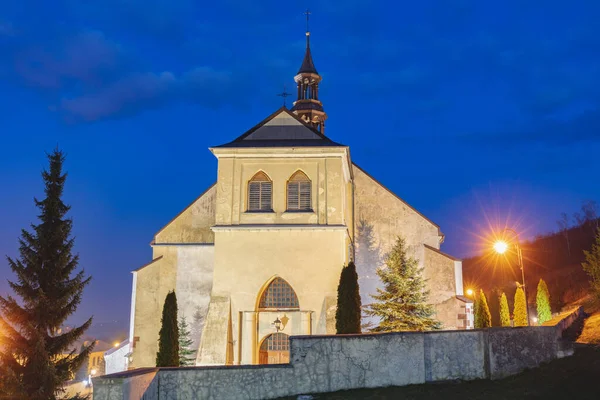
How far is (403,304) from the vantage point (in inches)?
899

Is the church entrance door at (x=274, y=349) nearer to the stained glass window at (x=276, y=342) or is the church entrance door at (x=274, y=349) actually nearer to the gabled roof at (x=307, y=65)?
the stained glass window at (x=276, y=342)

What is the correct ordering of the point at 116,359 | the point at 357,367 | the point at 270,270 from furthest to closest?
the point at 116,359, the point at 270,270, the point at 357,367

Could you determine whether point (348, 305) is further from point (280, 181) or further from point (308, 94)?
point (308, 94)

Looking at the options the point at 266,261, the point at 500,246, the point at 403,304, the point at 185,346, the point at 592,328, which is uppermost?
the point at 266,261

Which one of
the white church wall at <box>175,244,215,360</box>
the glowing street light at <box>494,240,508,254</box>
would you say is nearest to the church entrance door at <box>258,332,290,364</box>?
the white church wall at <box>175,244,215,360</box>

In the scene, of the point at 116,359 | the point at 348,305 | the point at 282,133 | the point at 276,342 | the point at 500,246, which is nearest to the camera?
the point at 500,246

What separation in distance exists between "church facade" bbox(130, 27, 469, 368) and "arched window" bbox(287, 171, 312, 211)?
4cm

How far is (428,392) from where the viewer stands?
15.1 metres

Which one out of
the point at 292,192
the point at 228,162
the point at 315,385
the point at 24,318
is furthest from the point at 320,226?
the point at 24,318

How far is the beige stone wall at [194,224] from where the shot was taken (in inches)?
1179

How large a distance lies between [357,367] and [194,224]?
634 inches

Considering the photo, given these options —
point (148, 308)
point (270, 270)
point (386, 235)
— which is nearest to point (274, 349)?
point (270, 270)

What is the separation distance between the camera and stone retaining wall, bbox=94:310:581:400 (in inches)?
623

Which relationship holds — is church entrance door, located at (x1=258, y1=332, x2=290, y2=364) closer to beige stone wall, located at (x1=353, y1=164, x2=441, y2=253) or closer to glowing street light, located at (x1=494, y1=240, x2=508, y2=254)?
beige stone wall, located at (x1=353, y1=164, x2=441, y2=253)
